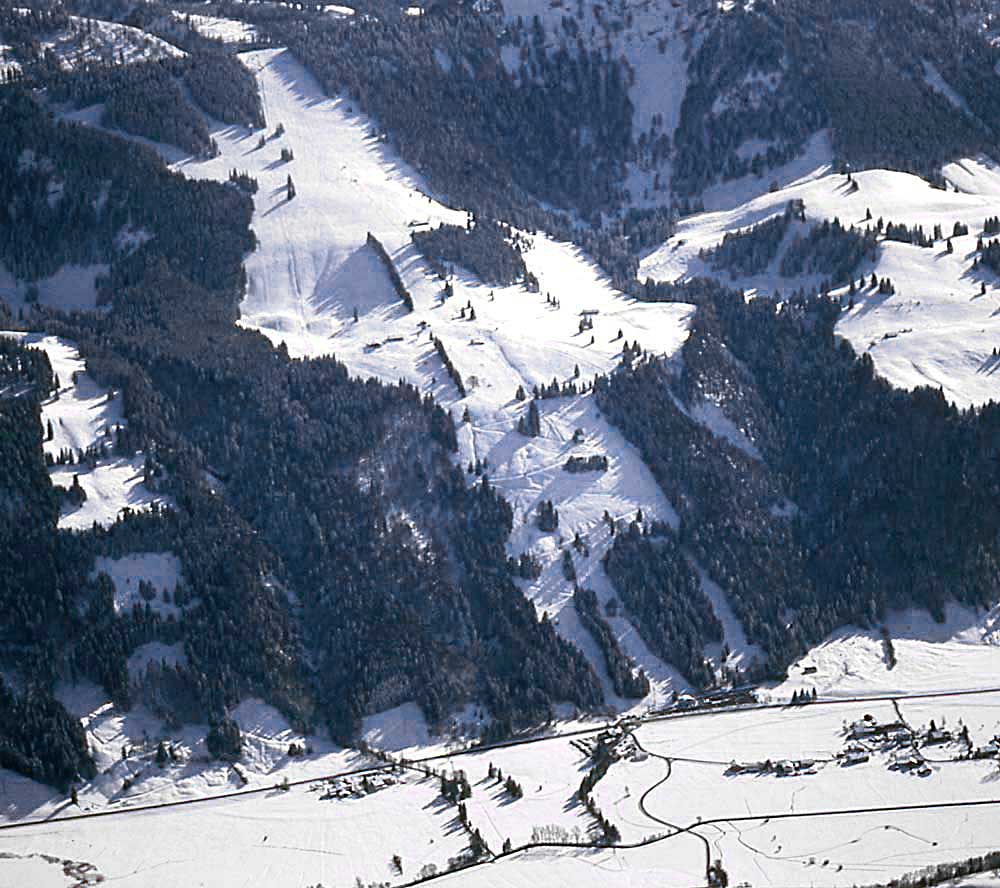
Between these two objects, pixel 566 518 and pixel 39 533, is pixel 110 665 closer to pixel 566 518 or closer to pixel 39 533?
pixel 39 533

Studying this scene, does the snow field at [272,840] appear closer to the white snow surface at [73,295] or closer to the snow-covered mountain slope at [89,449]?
the snow-covered mountain slope at [89,449]

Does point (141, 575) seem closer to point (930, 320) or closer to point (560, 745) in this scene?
point (560, 745)

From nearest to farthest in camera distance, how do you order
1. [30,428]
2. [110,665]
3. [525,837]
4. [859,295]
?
[525,837], [110,665], [30,428], [859,295]

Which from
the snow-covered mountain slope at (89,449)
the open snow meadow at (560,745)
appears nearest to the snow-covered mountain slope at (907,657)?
the open snow meadow at (560,745)

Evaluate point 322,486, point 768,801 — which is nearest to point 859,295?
point 322,486

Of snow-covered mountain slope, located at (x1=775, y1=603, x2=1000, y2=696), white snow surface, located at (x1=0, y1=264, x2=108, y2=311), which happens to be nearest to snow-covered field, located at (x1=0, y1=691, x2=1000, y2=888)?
snow-covered mountain slope, located at (x1=775, y1=603, x2=1000, y2=696)
